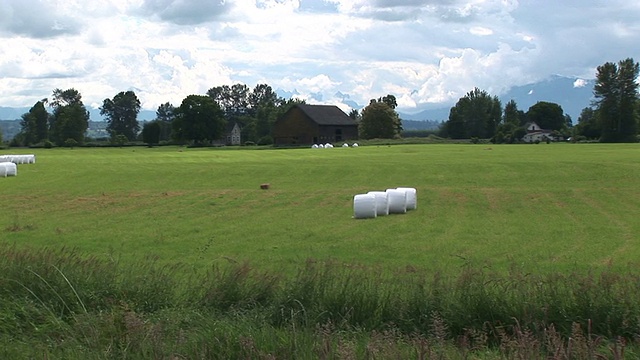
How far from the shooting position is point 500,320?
955cm

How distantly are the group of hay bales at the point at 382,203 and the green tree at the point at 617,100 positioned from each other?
122 metres

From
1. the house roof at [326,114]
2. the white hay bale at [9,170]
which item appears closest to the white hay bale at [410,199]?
the white hay bale at [9,170]

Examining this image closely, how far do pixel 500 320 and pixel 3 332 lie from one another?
20.8 ft

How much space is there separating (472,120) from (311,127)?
5392 centimetres

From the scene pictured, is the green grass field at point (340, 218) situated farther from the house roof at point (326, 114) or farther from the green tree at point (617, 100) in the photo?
the house roof at point (326, 114)

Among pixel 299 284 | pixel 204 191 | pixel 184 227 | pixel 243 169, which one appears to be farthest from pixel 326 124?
pixel 299 284

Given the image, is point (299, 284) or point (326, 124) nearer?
point (299, 284)

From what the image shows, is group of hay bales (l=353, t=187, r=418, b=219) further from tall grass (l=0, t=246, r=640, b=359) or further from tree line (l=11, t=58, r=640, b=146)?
tree line (l=11, t=58, r=640, b=146)

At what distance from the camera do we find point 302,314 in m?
9.80

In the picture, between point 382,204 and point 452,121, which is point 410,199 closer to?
point 382,204

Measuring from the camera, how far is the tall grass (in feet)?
25.6

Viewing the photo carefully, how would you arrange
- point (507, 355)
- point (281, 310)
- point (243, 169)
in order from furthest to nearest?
point (243, 169) < point (281, 310) < point (507, 355)

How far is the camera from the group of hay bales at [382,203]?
83.9 ft

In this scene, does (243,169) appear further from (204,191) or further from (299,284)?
(299,284)
